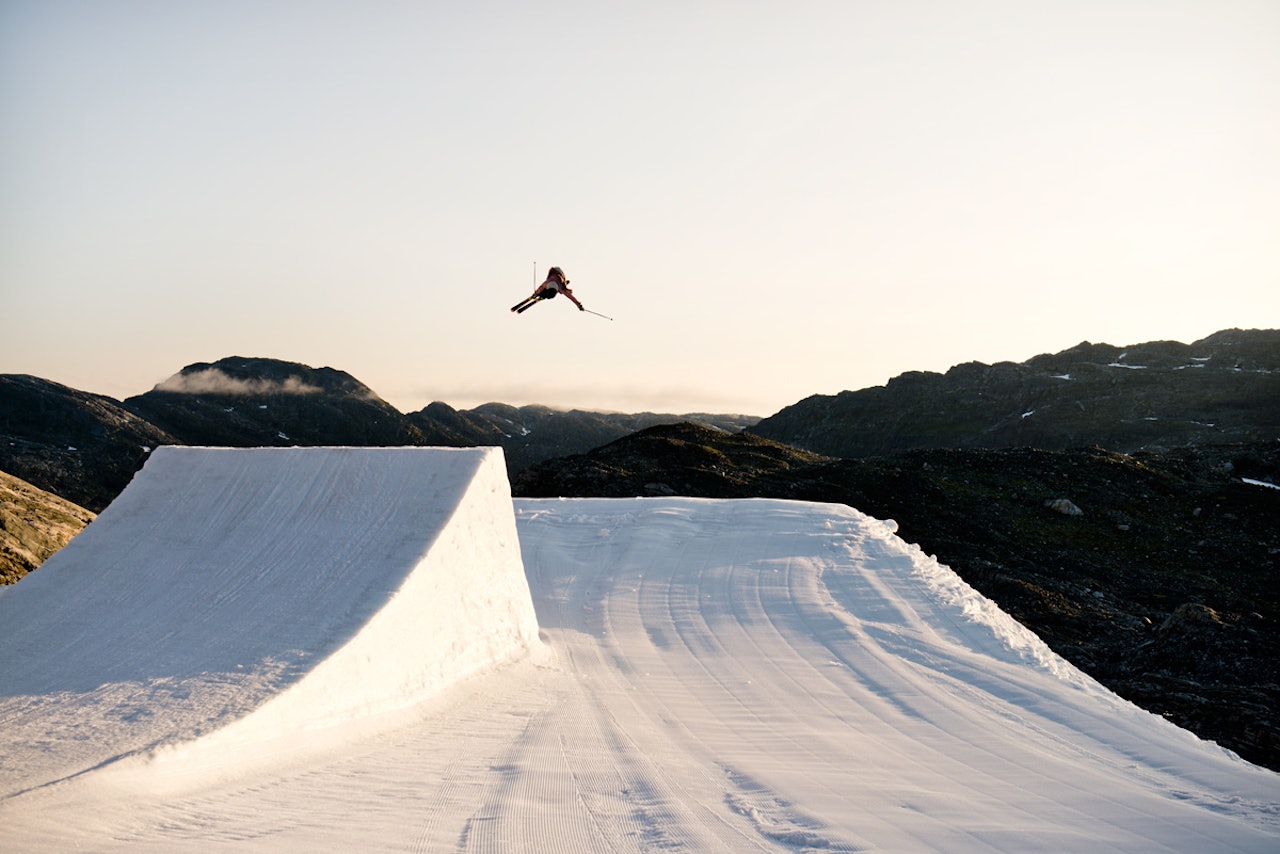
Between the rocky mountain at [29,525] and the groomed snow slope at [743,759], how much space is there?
12.8ft

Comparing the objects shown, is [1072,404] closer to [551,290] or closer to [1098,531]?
[1098,531]

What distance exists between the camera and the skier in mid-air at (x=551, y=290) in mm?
16953

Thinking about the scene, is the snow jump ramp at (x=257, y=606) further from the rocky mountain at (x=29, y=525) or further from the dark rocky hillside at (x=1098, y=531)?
the dark rocky hillside at (x=1098, y=531)

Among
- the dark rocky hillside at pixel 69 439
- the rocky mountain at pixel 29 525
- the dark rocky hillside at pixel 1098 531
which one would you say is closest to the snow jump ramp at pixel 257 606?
the rocky mountain at pixel 29 525

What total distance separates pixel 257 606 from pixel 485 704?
2806 millimetres

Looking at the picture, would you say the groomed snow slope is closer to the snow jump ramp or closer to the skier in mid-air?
the snow jump ramp

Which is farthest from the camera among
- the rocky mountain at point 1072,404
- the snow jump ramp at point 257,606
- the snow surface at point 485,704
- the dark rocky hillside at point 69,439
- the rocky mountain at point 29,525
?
the dark rocky hillside at point 69,439

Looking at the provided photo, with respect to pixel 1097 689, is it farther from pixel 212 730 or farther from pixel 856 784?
pixel 212 730

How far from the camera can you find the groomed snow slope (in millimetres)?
6734

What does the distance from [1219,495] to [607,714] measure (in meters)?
30.8

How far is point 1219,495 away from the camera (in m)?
32.6

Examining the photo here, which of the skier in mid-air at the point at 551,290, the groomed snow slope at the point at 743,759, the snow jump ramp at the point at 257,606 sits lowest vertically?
the groomed snow slope at the point at 743,759

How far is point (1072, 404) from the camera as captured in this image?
Answer: 86938 millimetres

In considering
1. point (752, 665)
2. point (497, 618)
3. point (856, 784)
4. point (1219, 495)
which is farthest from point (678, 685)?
point (1219, 495)
